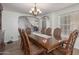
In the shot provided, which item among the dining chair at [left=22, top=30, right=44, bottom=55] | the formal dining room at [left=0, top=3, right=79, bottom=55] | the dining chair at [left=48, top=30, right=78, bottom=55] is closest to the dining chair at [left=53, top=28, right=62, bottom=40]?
the formal dining room at [left=0, top=3, right=79, bottom=55]

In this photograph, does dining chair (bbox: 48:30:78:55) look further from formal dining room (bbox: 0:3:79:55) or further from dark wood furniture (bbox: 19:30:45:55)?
dark wood furniture (bbox: 19:30:45:55)

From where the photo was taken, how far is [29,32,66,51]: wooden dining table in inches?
73.9

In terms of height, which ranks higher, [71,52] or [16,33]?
[16,33]

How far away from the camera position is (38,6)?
1.88m

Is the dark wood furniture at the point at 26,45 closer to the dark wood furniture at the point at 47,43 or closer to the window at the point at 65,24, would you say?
the dark wood furniture at the point at 47,43

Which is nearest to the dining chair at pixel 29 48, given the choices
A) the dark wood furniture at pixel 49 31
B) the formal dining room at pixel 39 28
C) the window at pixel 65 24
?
the formal dining room at pixel 39 28

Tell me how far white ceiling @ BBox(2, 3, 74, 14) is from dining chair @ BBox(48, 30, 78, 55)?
48 centimetres

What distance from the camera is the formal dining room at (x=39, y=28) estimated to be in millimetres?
1850

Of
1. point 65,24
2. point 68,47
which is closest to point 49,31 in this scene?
point 65,24

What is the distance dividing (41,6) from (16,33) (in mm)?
603

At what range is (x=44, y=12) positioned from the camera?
1889 millimetres
